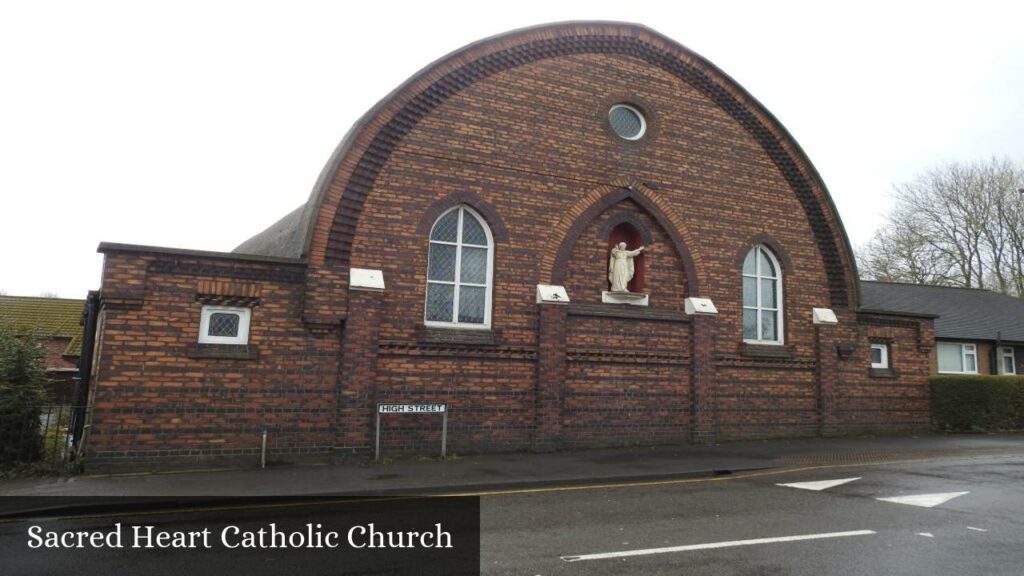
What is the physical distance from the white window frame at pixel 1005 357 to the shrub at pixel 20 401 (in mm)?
29662

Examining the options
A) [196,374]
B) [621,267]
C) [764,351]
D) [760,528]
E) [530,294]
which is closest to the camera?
[760,528]

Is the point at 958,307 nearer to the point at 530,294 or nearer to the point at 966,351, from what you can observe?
the point at 966,351

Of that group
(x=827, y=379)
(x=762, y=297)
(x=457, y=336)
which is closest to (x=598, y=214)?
(x=457, y=336)

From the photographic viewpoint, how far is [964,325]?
2533 centimetres

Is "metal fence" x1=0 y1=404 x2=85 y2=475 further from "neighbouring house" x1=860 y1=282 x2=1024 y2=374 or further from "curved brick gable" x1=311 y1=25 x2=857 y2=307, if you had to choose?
"neighbouring house" x1=860 y1=282 x2=1024 y2=374

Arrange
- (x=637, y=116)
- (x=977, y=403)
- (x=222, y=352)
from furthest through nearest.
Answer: (x=977, y=403) < (x=637, y=116) < (x=222, y=352)

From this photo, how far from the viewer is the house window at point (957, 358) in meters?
24.3

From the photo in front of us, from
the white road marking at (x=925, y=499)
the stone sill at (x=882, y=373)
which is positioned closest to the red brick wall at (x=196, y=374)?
the white road marking at (x=925, y=499)

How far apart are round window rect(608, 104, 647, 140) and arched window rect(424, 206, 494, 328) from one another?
395cm

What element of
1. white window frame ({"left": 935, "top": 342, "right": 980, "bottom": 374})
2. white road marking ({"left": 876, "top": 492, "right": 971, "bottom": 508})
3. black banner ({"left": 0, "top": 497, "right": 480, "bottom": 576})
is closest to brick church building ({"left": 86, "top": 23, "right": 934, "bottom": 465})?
black banner ({"left": 0, "top": 497, "right": 480, "bottom": 576})

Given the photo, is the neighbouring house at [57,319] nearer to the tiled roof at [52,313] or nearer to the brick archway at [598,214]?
the tiled roof at [52,313]

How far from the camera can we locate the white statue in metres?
13.4

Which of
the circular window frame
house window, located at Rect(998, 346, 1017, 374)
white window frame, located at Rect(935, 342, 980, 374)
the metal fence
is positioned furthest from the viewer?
house window, located at Rect(998, 346, 1017, 374)

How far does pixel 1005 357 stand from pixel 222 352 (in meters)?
28.4
